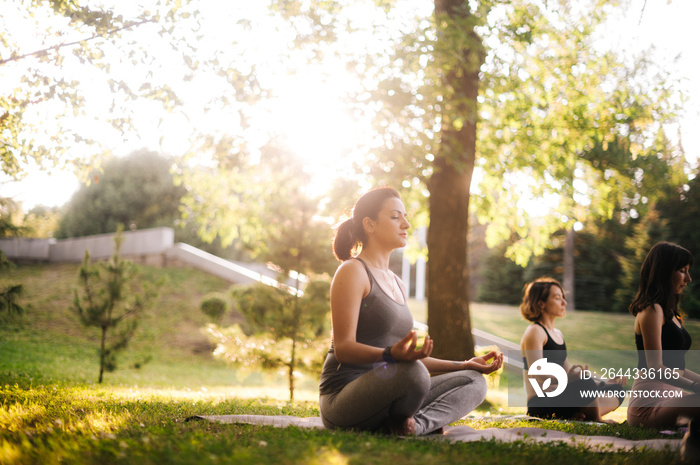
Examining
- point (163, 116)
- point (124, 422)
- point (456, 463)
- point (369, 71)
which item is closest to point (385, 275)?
point (456, 463)

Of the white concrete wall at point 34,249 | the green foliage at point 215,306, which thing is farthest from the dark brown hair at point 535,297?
the white concrete wall at point 34,249

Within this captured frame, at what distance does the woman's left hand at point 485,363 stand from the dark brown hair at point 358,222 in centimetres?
122

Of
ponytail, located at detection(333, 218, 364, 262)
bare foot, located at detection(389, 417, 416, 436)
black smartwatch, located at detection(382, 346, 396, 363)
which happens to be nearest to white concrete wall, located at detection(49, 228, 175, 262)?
ponytail, located at detection(333, 218, 364, 262)

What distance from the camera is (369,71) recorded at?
8633 millimetres

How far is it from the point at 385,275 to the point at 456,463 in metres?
1.37

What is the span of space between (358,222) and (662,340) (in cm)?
272

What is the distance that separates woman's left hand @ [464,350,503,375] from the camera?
12.6ft

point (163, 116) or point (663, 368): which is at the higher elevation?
point (163, 116)

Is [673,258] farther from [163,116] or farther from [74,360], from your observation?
[74,360]

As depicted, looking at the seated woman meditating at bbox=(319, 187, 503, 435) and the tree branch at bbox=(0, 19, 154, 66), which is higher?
the tree branch at bbox=(0, 19, 154, 66)

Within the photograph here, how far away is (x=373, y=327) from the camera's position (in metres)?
3.61

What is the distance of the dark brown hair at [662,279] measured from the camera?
14.4ft

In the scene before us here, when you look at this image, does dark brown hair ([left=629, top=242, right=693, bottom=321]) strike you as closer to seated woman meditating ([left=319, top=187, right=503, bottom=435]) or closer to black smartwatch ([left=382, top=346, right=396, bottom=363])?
seated woman meditating ([left=319, top=187, right=503, bottom=435])

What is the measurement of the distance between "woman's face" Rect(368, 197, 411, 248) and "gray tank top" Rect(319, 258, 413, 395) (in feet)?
0.86
